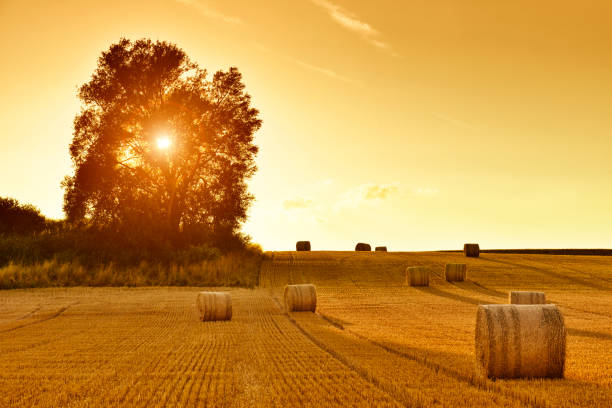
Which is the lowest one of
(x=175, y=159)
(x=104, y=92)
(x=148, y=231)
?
(x=148, y=231)

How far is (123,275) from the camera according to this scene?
101 feet

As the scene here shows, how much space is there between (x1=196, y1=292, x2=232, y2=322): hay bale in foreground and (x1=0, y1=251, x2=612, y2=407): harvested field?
13.8 inches

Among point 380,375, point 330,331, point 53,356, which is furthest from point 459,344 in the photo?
point 53,356

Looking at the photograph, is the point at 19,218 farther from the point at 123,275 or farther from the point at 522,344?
the point at 522,344

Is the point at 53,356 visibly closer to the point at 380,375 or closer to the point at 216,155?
the point at 380,375

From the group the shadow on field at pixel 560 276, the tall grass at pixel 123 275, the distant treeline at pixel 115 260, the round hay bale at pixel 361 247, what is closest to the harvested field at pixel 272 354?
the tall grass at pixel 123 275

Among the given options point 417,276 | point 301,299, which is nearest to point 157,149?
point 417,276

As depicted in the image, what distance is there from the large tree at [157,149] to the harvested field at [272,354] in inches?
478

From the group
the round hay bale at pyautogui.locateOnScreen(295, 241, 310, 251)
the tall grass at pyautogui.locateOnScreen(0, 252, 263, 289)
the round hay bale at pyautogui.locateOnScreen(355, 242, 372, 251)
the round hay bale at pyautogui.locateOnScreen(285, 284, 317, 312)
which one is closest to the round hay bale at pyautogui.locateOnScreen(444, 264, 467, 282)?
the tall grass at pyautogui.locateOnScreen(0, 252, 263, 289)

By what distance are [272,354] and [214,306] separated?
645 centimetres

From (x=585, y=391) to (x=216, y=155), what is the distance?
33.0 meters

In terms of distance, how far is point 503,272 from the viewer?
119ft

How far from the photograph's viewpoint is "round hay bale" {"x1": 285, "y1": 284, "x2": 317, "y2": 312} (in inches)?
746

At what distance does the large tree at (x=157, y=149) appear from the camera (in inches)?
1464
